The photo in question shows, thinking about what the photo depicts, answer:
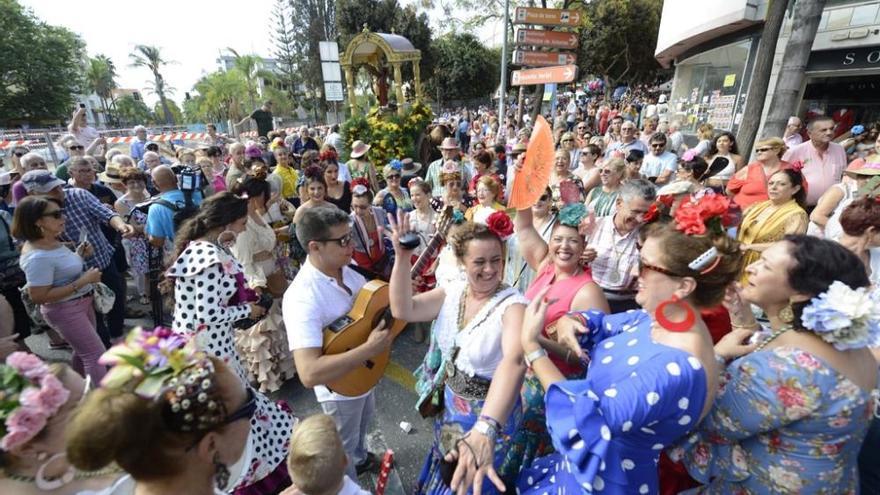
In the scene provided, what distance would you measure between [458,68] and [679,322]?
3892 cm

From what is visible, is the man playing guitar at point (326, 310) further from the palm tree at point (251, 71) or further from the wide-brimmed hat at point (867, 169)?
the palm tree at point (251, 71)

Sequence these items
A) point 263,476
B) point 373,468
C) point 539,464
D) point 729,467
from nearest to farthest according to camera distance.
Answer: point 729,467 < point 539,464 < point 263,476 < point 373,468

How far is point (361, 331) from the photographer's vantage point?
7.73 ft

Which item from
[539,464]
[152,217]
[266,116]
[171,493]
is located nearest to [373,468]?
[539,464]

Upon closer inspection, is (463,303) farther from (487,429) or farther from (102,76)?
(102,76)

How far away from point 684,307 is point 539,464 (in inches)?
39.3

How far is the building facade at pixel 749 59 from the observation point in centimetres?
940

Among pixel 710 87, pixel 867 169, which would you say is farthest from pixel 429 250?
pixel 710 87

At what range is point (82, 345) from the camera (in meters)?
3.44

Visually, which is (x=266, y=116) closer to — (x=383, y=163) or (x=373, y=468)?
(x=383, y=163)

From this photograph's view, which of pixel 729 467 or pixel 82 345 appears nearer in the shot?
pixel 729 467

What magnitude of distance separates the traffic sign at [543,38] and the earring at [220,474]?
12152 millimetres

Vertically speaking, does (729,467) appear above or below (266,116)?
below

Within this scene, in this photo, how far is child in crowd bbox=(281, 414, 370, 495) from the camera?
1.68 m
